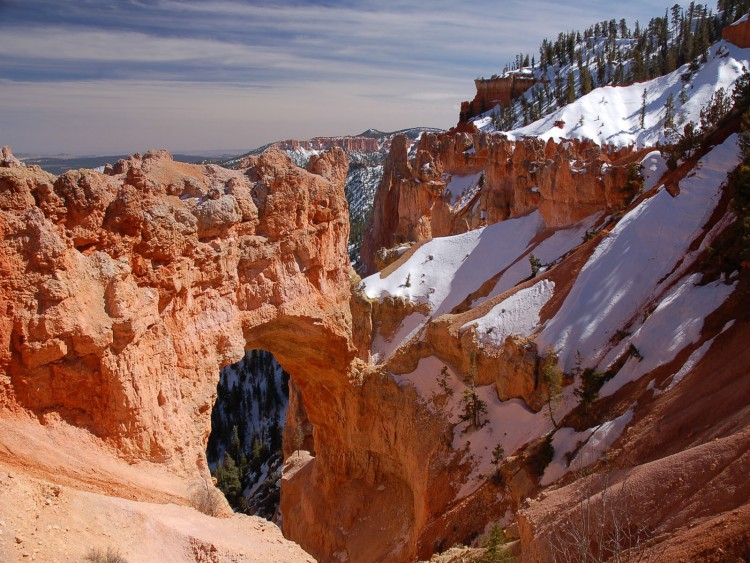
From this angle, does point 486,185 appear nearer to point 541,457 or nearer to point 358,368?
point 358,368

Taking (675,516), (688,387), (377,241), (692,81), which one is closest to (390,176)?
(377,241)

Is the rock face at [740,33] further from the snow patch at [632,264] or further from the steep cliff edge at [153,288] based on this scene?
the steep cliff edge at [153,288]

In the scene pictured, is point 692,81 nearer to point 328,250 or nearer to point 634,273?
point 634,273

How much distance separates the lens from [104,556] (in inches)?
354

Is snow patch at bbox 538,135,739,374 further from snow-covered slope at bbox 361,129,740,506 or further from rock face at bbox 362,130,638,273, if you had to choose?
rock face at bbox 362,130,638,273

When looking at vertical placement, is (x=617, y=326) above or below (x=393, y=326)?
above

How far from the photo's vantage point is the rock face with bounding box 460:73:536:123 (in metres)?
111

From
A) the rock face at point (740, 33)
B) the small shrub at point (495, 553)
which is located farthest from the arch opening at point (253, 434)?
the rock face at point (740, 33)

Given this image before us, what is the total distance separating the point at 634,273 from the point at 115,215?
61.6 ft

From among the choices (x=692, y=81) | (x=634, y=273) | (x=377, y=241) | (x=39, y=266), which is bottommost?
(x=377, y=241)

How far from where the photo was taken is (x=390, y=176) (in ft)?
256

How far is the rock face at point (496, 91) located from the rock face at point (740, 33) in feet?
134

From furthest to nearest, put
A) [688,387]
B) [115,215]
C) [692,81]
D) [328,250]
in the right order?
[692,81]
[328,250]
[688,387]
[115,215]

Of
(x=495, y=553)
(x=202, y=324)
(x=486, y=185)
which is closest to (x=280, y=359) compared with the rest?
(x=202, y=324)
